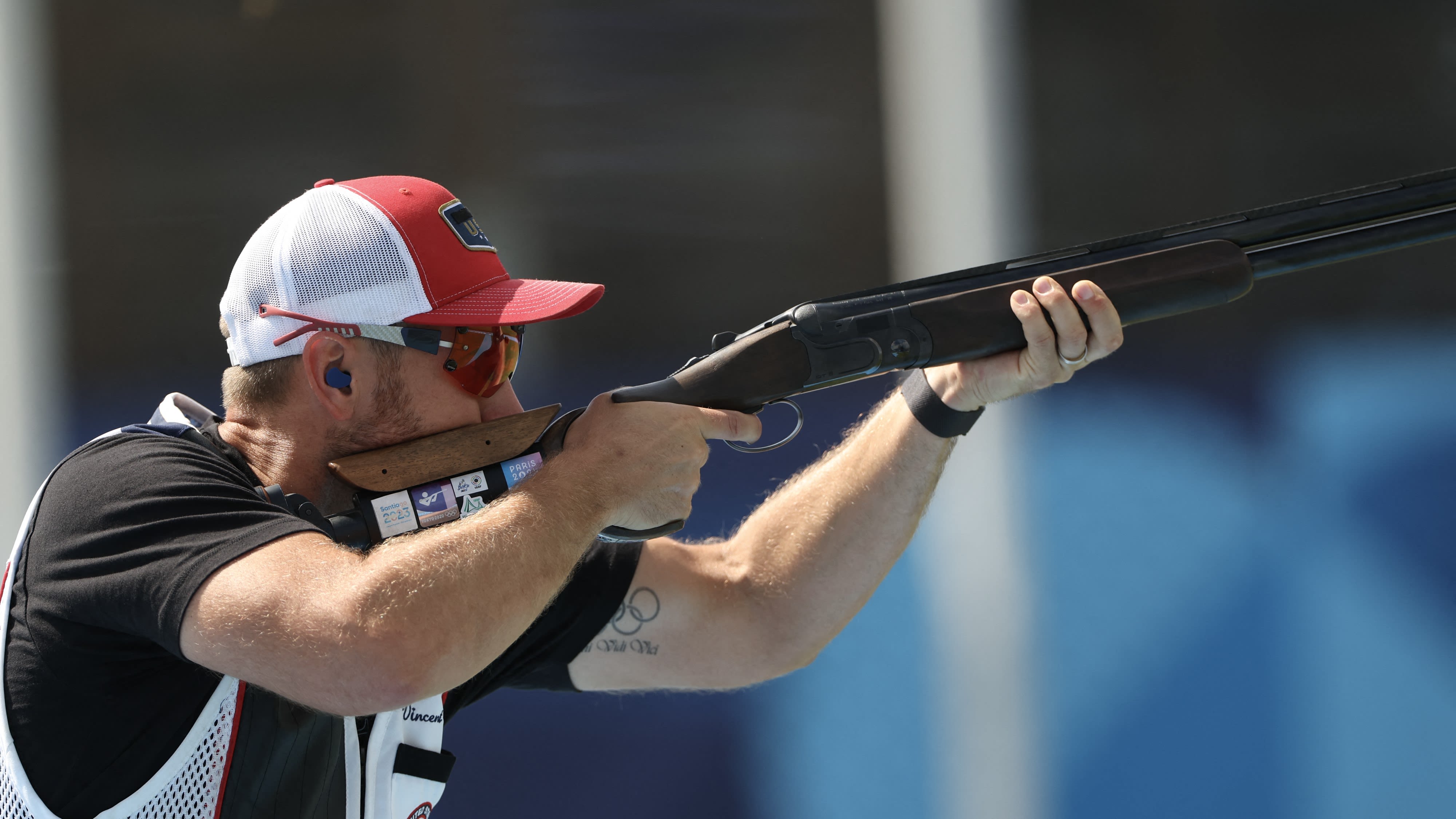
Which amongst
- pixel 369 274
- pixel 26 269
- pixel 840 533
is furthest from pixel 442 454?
pixel 26 269

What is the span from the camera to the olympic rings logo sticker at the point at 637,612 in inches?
102

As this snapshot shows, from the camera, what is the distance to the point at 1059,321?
223 cm

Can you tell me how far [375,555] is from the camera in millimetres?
1672

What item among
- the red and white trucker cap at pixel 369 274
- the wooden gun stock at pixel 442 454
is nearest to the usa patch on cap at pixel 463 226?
the red and white trucker cap at pixel 369 274

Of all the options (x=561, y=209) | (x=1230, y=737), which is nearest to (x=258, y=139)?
(x=561, y=209)

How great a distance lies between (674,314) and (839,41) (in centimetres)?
115

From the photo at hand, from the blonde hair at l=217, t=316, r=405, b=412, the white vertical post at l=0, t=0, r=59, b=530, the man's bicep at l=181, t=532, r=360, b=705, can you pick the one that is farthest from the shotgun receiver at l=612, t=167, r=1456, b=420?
the white vertical post at l=0, t=0, r=59, b=530

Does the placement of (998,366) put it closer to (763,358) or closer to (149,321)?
(763,358)

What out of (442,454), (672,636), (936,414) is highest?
(442,454)

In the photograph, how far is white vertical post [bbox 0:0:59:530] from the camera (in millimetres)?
4027

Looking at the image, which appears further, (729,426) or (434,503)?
(729,426)

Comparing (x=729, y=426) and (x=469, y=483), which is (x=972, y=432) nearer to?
(x=729, y=426)

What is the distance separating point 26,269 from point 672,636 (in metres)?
3.00

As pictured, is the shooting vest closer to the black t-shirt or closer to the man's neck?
the black t-shirt
